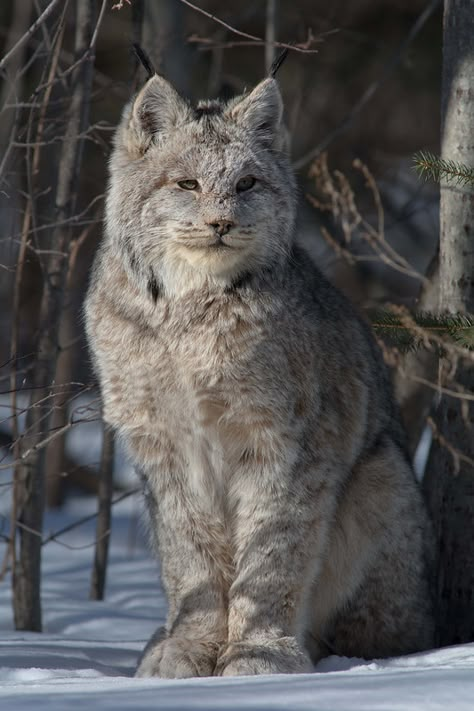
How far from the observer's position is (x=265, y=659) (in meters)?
3.80

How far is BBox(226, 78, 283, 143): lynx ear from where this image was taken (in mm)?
4129

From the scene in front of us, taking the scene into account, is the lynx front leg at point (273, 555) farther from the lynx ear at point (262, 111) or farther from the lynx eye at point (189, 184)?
the lynx ear at point (262, 111)

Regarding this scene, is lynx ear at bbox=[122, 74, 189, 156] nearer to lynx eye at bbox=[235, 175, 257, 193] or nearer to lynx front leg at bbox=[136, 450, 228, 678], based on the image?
lynx eye at bbox=[235, 175, 257, 193]

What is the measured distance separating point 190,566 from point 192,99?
2107 mm

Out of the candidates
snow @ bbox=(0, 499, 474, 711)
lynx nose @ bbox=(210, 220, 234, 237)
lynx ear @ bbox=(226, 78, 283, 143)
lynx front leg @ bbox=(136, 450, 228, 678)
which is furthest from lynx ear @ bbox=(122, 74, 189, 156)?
snow @ bbox=(0, 499, 474, 711)

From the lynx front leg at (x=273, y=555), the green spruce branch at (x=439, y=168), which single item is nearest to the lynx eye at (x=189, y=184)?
the green spruce branch at (x=439, y=168)

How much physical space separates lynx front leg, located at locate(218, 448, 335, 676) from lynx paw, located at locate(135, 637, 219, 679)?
11cm

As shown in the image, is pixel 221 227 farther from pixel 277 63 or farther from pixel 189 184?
pixel 277 63

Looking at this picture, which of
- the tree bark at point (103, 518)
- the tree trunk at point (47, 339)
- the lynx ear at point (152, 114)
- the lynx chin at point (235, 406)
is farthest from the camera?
the tree bark at point (103, 518)

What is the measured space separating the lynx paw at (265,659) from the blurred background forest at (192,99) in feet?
3.52

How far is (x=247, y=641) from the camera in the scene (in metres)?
3.92

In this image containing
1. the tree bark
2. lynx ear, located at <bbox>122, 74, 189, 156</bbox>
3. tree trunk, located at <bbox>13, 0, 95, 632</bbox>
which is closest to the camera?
lynx ear, located at <bbox>122, 74, 189, 156</bbox>

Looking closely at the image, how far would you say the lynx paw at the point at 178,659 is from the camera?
3846mm

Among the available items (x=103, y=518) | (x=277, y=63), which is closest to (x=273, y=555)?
(x=277, y=63)
